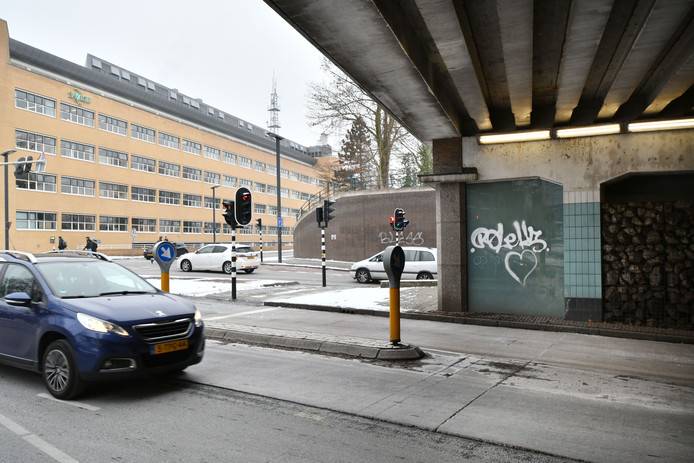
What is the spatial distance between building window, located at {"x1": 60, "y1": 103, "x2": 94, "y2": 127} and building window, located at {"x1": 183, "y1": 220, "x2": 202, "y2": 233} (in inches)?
647

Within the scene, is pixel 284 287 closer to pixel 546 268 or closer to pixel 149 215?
pixel 546 268

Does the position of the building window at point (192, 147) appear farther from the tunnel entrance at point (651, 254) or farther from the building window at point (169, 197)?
the tunnel entrance at point (651, 254)

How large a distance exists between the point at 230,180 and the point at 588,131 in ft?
213

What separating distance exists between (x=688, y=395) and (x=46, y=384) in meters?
7.18

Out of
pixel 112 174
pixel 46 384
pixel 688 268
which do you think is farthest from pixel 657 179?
pixel 112 174

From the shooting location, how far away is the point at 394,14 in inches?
244

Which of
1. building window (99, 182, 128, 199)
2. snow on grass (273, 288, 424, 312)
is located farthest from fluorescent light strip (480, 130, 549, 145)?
building window (99, 182, 128, 199)

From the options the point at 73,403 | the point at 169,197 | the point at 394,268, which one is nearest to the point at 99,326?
the point at 73,403

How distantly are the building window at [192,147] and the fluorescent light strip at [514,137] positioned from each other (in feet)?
187

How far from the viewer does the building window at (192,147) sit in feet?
208

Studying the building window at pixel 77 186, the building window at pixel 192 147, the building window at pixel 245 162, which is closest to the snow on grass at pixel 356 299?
the building window at pixel 77 186

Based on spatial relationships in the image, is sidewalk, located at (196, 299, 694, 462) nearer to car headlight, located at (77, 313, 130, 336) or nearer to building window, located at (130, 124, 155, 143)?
car headlight, located at (77, 313, 130, 336)

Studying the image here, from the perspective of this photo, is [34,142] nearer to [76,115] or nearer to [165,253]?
[76,115]

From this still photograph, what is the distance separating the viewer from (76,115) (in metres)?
48.8
